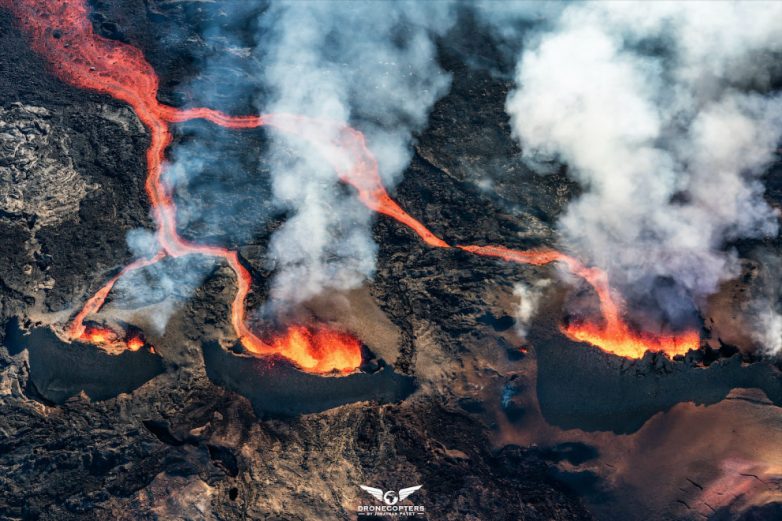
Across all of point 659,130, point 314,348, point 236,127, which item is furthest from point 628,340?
point 236,127

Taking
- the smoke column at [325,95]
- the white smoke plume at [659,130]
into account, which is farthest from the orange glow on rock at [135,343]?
the white smoke plume at [659,130]

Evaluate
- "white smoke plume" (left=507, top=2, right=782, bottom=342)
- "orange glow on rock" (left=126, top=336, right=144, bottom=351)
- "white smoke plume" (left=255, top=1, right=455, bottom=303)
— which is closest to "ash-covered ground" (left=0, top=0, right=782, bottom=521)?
"orange glow on rock" (left=126, top=336, right=144, bottom=351)

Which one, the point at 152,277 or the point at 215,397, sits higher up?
the point at 152,277

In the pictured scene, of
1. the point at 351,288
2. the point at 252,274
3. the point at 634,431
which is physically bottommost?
the point at 252,274

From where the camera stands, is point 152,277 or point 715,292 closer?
point 715,292

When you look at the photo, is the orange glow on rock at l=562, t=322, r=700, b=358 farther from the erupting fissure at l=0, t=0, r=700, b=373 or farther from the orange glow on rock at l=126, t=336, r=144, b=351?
the orange glow on rock at l=126, t=336, r=144, b=351

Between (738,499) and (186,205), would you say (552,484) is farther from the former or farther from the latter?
(186,205)

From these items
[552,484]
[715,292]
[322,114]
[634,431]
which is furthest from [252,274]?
[715,292]
